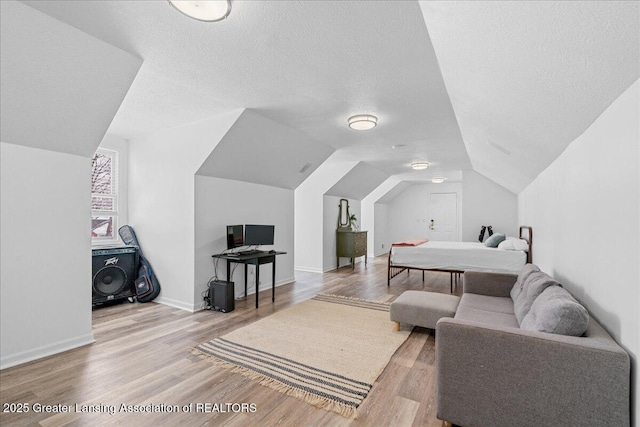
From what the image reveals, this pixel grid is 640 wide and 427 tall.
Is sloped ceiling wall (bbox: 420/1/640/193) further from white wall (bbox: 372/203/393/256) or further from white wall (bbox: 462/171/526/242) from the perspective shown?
white wall (bbox: 372/203/393/256)

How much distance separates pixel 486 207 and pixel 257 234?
592 cm

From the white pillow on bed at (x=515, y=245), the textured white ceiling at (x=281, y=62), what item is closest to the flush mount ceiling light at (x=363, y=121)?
the textured white ceiling at (x=281, y=62)

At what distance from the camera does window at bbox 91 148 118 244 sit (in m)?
4.56

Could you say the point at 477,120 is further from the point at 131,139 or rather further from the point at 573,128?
the point at 131,139

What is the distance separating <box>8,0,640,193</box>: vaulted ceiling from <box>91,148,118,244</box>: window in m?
0.88

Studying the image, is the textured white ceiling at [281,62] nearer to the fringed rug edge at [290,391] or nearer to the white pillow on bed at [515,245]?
the white pillow on bed at [515,245]

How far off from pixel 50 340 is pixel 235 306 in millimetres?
2004

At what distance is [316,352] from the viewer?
9.25 feet

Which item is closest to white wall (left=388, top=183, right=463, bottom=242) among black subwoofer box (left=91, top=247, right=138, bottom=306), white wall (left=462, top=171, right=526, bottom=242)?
white wall (left=462, top=171, right=526, bottom=242)

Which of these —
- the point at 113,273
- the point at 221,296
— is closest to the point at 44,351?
the point at 113,273

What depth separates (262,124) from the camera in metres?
3.98

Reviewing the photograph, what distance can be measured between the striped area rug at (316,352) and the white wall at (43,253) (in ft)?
4.37

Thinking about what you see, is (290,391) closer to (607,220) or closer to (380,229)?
(607,220)

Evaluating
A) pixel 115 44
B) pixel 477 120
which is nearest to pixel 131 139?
pixel 115 44
